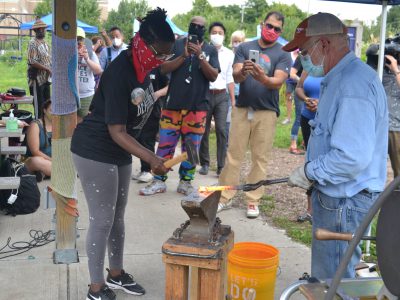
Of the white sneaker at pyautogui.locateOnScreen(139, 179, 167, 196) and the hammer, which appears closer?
the hammer

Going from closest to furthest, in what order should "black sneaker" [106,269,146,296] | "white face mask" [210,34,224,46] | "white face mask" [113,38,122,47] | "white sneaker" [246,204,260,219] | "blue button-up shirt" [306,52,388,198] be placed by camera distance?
"blue button-up shirt" [306,52,388,198], "black sneaker" [106,269,146,296], "white sneaker" [246,204,260,219], "white face mask" [210,34,224,46], "white face mask" [113,38,122,47]

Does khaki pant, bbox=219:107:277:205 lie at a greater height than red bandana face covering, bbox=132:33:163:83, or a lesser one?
lesser

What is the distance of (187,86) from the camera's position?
5.82 metres

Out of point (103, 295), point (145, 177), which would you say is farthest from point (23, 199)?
point (103, 295)

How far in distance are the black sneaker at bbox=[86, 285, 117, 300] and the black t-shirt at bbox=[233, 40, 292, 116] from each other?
2598mm

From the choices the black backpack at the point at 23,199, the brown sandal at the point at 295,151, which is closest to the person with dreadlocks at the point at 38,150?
the black backpack at the point at 23,199

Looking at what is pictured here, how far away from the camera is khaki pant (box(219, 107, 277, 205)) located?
546 cm

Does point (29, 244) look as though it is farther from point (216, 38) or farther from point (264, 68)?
point (216, 38)

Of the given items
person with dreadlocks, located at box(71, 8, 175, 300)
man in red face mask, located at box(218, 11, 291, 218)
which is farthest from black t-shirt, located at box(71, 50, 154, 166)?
man in red face mask, located at box(218, 11, 291, 218)

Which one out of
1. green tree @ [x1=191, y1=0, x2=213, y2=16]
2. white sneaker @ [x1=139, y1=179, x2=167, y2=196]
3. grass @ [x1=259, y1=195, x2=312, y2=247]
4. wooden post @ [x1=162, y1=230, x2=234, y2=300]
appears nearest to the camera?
wooden post @ [x1=162, y1=230, x2=234, y2=300]

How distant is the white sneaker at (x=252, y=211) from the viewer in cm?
561

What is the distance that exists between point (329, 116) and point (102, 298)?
200 centimetres

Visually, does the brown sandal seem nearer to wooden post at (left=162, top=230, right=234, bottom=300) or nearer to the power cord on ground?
the power cord on ground

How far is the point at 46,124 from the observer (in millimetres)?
6883
